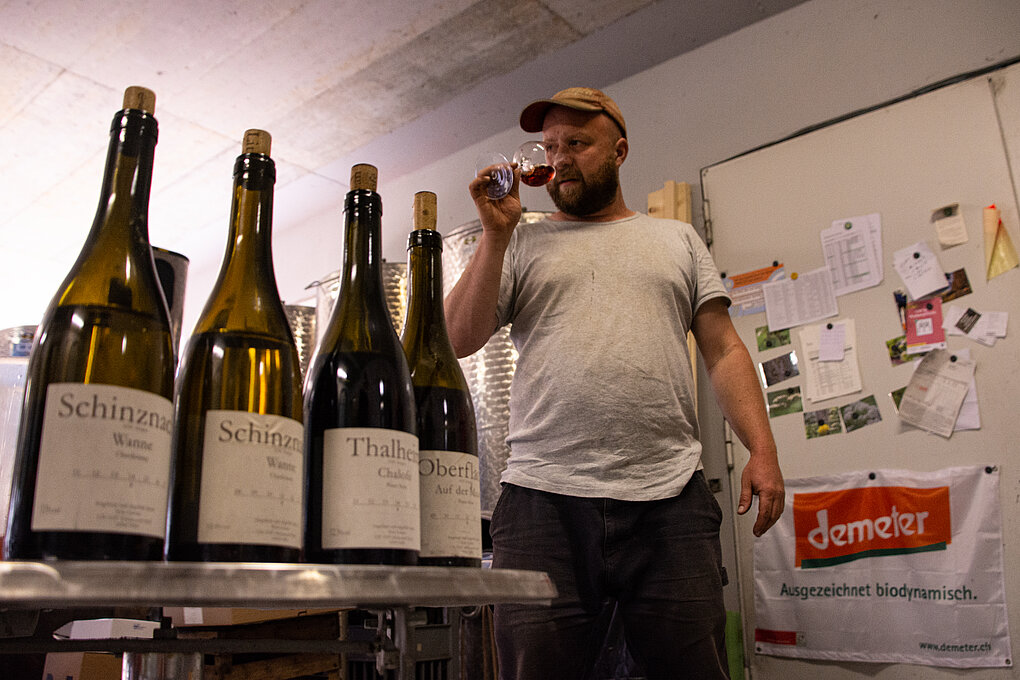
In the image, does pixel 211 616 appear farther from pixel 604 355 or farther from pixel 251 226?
pixel 251 226

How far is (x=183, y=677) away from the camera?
16.7 inches

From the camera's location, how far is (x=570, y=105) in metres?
1.58

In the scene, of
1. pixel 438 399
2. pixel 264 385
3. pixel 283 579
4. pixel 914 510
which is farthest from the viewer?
pixel 914 510

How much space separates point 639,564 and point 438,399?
69 cm

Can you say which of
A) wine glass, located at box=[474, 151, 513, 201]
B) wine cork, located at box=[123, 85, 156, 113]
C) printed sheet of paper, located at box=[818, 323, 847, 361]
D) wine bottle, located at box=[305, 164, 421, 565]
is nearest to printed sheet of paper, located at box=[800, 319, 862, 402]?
printed sheet of paper, located at box=[818, 323, 847, 361]

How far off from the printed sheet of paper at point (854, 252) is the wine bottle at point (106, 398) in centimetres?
208

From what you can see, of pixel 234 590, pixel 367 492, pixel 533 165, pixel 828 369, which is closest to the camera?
pixel 234 590

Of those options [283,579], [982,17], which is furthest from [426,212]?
[982,17]

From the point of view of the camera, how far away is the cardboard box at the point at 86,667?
1.61 meters

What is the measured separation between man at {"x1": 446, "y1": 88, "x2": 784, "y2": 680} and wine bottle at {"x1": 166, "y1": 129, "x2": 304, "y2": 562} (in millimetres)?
553

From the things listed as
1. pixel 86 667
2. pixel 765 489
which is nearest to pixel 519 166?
pixel 765 489

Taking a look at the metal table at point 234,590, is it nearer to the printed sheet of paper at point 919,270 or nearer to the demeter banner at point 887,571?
the demeter banner at point 887,571

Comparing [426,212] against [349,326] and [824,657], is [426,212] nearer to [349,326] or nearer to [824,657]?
[349,326]

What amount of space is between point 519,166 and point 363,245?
2.48 feet
